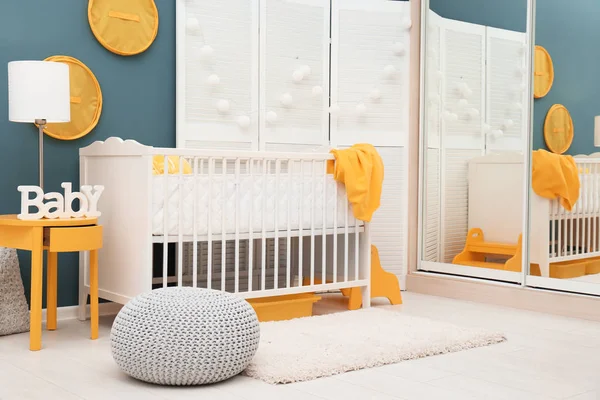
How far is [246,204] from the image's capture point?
3363 millimetres

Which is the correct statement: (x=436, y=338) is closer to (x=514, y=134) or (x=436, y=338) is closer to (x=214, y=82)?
(x=514, y=134)

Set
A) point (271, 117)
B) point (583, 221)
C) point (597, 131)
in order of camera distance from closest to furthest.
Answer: point (597, 131) < point (583, 221) < point (271, 117)

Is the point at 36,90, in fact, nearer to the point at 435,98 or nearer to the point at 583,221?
the point at 435,98

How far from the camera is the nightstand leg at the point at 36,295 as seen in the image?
9.43ft

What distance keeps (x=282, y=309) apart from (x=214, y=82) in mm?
1168

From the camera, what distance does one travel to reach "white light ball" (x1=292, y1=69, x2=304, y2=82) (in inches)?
163

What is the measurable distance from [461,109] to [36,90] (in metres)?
2.26

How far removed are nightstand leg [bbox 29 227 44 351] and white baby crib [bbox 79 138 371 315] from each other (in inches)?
15.1

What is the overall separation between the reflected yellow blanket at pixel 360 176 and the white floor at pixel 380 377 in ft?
2.97

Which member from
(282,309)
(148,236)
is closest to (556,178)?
(282,309)

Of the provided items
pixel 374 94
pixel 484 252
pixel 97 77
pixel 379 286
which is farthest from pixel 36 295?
pixel 484 252

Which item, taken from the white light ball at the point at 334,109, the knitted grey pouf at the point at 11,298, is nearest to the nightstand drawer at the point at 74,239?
the knitted grey pouf at the point at 11,298

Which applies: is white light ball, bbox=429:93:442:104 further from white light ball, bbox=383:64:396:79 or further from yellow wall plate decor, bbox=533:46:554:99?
yellow wall plate decor, bbox=533:46:554:99

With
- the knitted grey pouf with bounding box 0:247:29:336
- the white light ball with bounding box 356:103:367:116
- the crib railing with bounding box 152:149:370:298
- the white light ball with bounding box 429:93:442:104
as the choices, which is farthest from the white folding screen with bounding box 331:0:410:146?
the knitted grey pouf with bounding box 0:247:29:336
